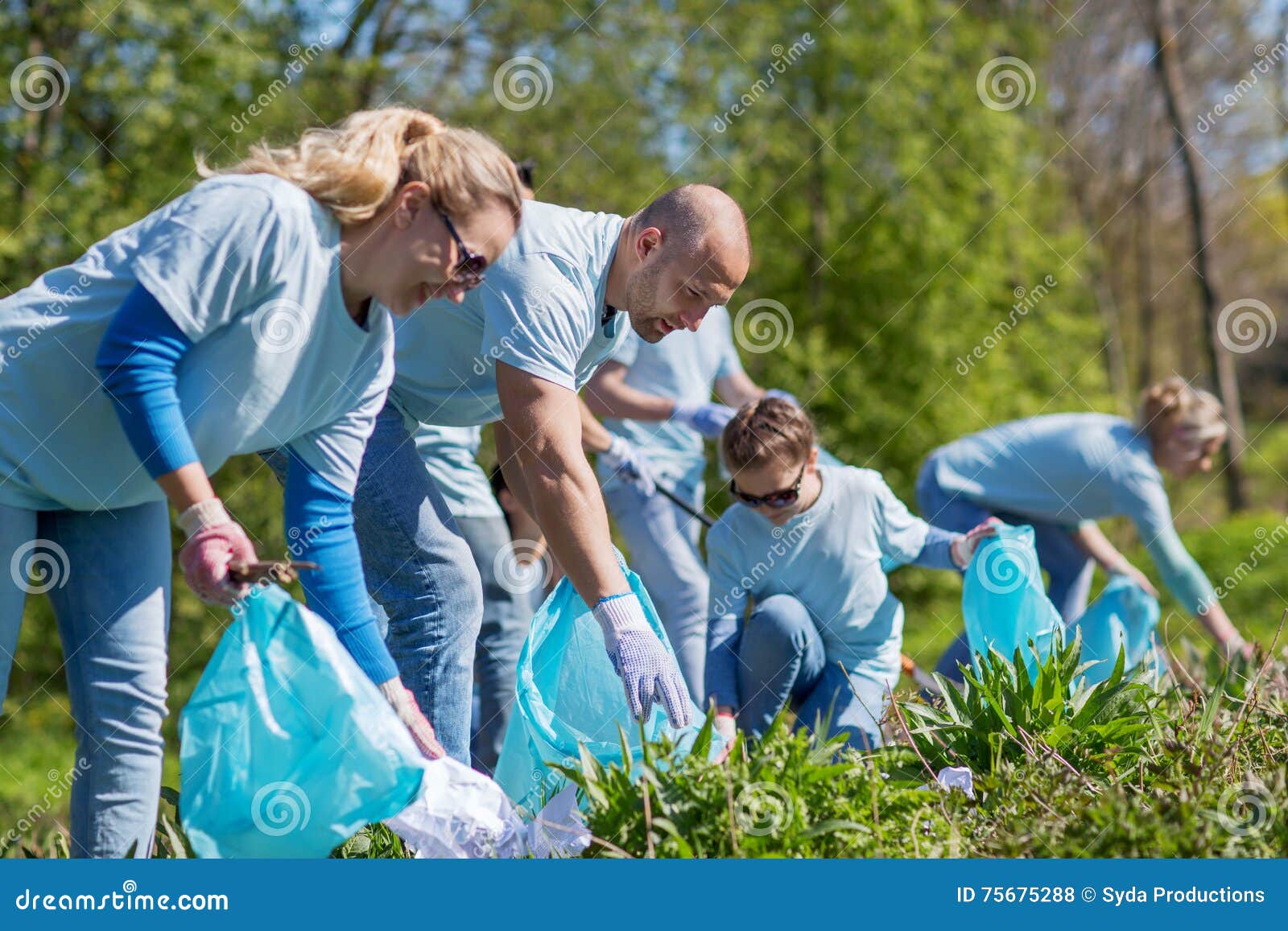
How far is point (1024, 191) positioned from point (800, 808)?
1110 cm

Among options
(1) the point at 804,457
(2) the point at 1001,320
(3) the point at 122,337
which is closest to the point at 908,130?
(2) the point at 1001,320

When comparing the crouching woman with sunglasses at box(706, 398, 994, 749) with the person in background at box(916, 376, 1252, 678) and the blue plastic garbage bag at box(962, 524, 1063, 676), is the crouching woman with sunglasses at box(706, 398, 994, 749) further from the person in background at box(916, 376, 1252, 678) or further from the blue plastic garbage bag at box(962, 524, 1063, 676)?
the person in background at box(916, 376, 1252, 678)

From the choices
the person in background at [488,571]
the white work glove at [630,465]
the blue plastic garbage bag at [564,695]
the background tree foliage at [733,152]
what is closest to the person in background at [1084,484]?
the white work glove at [630,465]

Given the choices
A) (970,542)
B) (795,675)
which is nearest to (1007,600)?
(970,542)

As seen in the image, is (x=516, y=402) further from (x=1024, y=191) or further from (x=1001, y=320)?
(x=1024, y=191)

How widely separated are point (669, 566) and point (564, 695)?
157cm

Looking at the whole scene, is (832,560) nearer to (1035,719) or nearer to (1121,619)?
(1035,719)

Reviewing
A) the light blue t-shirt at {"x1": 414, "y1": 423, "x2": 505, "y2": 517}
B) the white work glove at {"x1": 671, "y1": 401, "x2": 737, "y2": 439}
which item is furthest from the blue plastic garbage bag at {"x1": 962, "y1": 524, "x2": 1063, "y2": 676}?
the light blue t-shirt at {"x1": 414, "y1": 423, "x2": 505, "y2": 517}

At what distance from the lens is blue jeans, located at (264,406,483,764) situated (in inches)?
104

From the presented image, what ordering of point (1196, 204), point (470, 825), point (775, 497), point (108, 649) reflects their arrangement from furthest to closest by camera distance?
point (1196, 204) → point (775, 497) → point (108, 649) → point (470, 825)

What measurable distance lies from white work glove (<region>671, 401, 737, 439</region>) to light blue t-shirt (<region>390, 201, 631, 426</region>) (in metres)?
1.41

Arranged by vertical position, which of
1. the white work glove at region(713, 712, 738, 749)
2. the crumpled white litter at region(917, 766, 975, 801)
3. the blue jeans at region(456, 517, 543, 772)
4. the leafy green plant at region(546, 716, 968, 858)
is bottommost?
the blue jeans at region(456, 517, 543, 772)

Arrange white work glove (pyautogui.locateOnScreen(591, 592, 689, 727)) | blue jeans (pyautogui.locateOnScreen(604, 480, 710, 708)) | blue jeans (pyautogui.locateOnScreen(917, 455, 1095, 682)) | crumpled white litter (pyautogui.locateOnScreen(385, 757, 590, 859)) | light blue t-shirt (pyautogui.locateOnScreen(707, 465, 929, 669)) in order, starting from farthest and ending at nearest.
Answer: blue jeans (pyautogui.locateOnScreen(917, 455, 1095, 682)) < blue jeans (pyautogui.locateOnScreen(604, 480, 710, 708)) < light blue t-shirt (pyautogui.locateOnScreen(707, 465, 929, 669)) < white work glove (pyautogui.locateOnScreen(591, 592, 689, 727)) < crumpled white litter (pyautogui.locateOnScreen(385, 757, 590, 859))

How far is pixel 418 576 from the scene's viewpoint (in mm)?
2652
